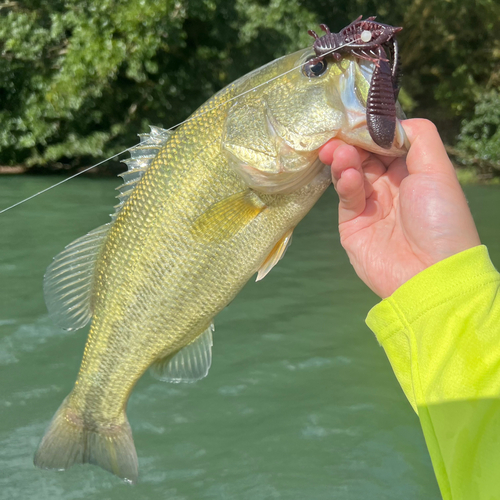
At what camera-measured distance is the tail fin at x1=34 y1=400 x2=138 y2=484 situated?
2203 millimetres

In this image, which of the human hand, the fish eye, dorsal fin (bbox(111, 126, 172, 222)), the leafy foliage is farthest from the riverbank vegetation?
the human hand

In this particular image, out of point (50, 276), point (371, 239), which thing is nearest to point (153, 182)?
point (50, 276)

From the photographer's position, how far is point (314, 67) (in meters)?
1.86

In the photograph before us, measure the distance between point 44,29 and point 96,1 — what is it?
5.08 feet

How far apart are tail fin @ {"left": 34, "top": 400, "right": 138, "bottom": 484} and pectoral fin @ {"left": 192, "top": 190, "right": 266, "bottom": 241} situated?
904 millimetres

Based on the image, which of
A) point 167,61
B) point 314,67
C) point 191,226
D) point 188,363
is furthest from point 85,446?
point 167,61

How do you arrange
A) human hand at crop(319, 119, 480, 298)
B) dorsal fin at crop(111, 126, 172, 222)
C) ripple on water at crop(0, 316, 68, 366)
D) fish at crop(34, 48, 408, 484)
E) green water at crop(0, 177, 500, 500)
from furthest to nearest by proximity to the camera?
ripple on water at crop(0, 316, 68, 366) < green water at crop(0, 177, 500, 500) < dorsal fin at crop(111, 126, 172, 222) < fish at crop(34, 48, 408, 484) < human hand at crop(319, 119, 480, 298)

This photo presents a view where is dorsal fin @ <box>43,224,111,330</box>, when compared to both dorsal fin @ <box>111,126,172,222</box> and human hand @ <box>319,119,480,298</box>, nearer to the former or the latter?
dorsal fin @ <box>111,126,172,222</box>

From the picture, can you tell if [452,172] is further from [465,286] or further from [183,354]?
[183,354]

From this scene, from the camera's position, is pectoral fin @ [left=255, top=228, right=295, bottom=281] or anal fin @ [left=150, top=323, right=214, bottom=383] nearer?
pectoral fin @ [left=255, top=228, right=295, bottom=281]

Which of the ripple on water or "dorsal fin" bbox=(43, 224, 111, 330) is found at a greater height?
"dorsal fin" bbox=(43, 224, 111, 330)

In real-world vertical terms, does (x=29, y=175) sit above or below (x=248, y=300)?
above

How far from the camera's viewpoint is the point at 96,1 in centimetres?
1230

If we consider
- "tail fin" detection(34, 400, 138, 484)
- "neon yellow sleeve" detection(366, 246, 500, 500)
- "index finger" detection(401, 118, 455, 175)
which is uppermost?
"index finger" detection(401, 118, 455, 175)
